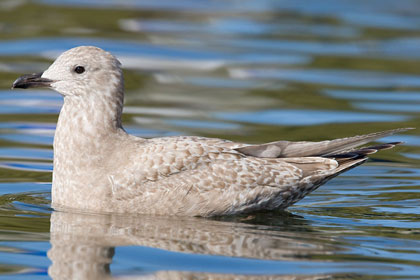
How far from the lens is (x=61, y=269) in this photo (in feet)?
22.2

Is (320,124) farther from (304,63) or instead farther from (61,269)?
(61,269)

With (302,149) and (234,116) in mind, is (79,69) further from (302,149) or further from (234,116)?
(234,116)

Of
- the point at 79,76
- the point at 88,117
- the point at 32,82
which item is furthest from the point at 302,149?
the point at 32,82

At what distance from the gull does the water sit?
0.19 m

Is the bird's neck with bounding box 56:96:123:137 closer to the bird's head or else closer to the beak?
the bird's head

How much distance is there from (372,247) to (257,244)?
863 mm

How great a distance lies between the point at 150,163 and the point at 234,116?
5282mm

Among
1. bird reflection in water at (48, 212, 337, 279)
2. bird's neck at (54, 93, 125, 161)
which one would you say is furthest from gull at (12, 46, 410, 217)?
bird reflection in water at (48, 212, 337, 279)

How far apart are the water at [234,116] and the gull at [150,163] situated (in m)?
0.19

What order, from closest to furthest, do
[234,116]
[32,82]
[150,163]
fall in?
1. [150,163]
2. [32,82]
3. [234,116]

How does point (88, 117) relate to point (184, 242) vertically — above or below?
above

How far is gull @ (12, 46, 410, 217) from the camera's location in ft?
27.1

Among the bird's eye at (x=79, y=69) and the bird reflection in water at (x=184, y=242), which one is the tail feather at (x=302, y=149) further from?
the bird's eye at (x=79, y=69)

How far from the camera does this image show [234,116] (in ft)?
44.3
